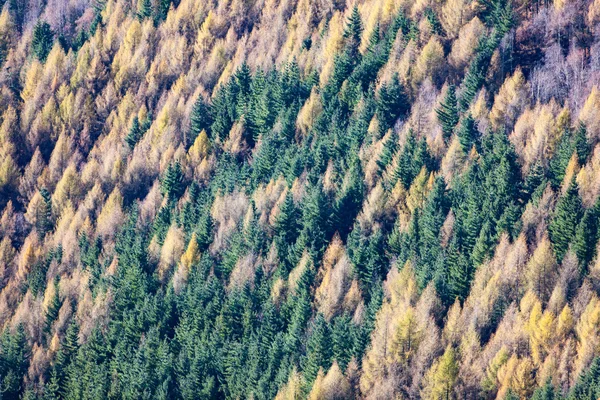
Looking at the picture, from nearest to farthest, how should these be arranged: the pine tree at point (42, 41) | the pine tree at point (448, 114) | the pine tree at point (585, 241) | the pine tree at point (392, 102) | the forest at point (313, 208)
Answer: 1. the forest at point (313, 208)
2. the pine tree at point (585, 241)
3. the pine tree at point (448, 114)
4. the pine tree at point (392, 102)
5. the pine tree at point (42, 41)

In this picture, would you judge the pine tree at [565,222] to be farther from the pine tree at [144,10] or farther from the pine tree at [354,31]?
the pine tree at [144,10]

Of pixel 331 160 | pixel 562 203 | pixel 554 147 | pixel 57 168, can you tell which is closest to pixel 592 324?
pixel 562 203

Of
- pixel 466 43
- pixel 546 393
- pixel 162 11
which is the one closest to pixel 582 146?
pixel 466 43

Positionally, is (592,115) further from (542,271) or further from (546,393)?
(546,393)

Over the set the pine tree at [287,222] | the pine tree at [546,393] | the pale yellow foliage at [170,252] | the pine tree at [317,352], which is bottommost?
the pine tree at [546,393]

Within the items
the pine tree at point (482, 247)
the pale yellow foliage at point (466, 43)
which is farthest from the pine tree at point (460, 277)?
the pale yellow foliage at point (466, 43)

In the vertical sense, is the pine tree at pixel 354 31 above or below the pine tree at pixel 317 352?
above

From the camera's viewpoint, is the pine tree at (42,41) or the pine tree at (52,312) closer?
the pine tree at (52,312)
